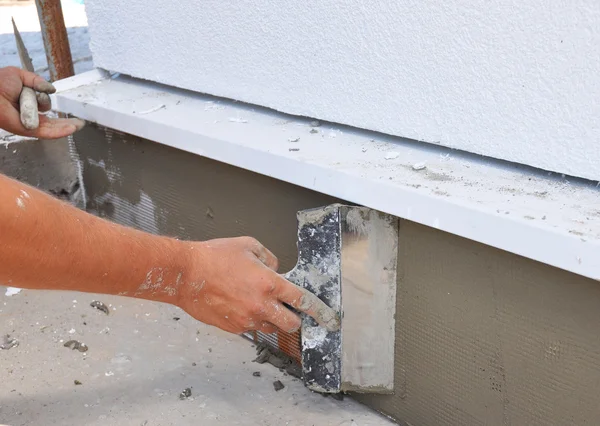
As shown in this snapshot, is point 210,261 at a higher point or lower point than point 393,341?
higher

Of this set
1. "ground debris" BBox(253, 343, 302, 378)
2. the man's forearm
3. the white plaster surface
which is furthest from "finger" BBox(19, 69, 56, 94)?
"ground debris" BBox(253, 343, 302, 378)

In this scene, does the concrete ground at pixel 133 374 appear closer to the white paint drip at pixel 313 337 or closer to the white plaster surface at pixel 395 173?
the white paint drip at pixel 313 337

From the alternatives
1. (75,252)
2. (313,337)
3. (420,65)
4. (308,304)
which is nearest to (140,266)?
(75,252)

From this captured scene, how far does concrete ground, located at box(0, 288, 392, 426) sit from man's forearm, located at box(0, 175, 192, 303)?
0.64 m

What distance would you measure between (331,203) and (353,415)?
0.67 m

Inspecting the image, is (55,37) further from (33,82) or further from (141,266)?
(141,266)

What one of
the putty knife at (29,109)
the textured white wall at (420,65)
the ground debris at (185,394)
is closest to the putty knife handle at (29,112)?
the putty knife at (29,109)

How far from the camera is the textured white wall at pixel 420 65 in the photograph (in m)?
1.50

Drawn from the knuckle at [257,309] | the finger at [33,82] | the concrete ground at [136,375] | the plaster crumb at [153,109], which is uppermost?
the finger at [33,82]

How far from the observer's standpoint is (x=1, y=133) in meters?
3.22

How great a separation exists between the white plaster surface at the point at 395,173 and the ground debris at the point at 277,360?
2.32 ft

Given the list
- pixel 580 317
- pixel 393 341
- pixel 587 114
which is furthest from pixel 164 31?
pixel 580 317

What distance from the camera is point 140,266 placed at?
1.54m

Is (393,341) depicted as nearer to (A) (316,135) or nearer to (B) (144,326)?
(A) (316,135)
